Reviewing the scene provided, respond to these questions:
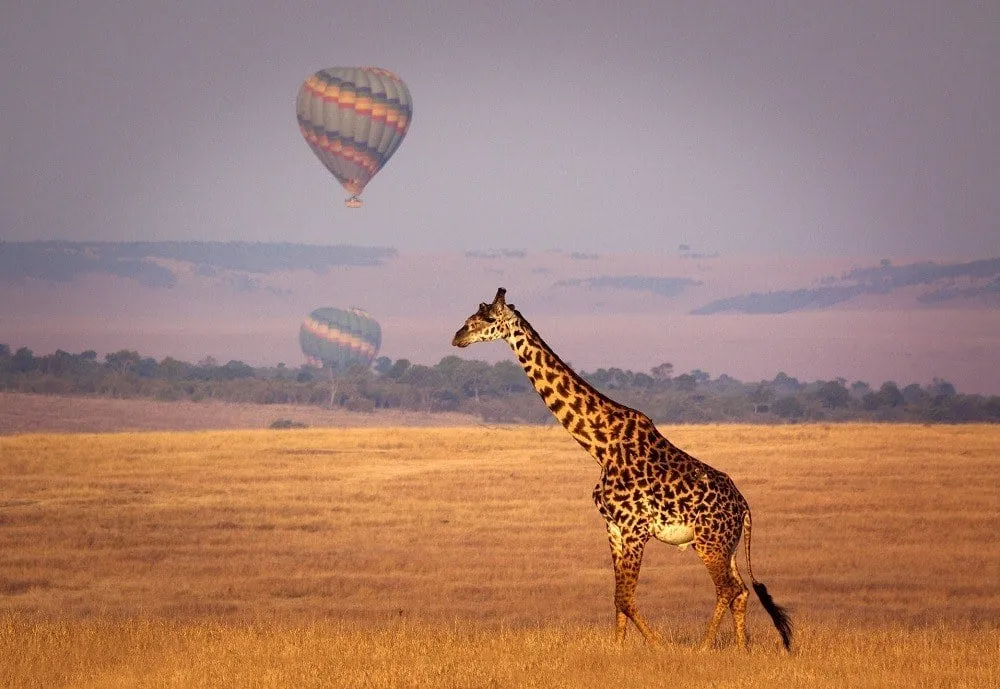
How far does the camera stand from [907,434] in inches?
2554

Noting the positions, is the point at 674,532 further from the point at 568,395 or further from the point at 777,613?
the point at 568,395

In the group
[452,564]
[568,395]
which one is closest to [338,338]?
[452,564]

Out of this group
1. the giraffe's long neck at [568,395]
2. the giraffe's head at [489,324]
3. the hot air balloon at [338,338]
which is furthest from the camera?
the hot air balloon at [338,338]

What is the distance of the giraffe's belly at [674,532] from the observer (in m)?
14.6

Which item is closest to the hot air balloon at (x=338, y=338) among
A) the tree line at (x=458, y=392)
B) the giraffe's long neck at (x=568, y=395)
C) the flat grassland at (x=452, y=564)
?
the tree line at (x=458, y=392)

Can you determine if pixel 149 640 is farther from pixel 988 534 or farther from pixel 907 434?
pixel 907 434

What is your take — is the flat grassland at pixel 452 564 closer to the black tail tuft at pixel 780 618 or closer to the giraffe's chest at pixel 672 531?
Result: the black tail tuft at pixel 780 618

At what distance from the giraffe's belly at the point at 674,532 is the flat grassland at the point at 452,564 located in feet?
3.25

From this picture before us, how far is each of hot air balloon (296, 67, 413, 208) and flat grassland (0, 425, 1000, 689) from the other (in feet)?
161

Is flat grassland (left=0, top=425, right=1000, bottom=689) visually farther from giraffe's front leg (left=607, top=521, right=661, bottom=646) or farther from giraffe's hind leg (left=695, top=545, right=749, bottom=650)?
giraffe's front leg (left=607, top=521, right=661, bottom=646)

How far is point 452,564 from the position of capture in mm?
31250

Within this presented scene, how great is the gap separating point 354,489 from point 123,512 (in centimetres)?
823

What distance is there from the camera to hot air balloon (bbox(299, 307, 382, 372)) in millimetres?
170875

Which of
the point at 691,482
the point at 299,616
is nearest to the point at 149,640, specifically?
the point at 691,482
